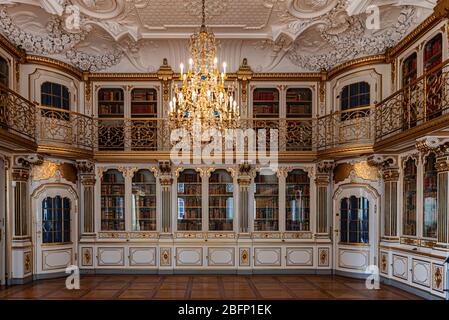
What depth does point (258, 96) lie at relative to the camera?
9.26 m

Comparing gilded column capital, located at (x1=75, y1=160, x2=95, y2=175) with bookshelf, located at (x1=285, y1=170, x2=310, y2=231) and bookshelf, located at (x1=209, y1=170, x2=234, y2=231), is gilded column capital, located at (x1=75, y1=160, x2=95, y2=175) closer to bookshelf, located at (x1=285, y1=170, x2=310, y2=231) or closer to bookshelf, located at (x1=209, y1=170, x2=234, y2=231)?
bookshelf, located at (x1=209, y1=170, x2=234, y2=231)

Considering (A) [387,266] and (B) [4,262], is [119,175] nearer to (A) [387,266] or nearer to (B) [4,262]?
(B) [4,262]

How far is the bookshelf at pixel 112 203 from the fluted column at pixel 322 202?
4.63 metres

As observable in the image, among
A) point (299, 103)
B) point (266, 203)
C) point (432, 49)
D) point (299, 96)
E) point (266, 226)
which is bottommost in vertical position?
point (266, 226)

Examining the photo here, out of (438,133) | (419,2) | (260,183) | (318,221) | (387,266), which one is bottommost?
(387,266)

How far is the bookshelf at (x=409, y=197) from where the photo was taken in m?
7.00

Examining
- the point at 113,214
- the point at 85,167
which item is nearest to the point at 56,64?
the point at 85,167

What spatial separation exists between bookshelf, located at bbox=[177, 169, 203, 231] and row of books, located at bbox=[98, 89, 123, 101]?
2508 millimetres

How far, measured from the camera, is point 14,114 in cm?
661

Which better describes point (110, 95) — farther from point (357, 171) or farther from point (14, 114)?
point (357, 171)

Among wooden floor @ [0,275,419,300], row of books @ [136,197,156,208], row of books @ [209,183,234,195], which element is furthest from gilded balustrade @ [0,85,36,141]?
row of books @ [209,183,234,195]

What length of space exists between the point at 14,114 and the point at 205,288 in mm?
4787

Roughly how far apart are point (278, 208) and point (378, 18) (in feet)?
15.0

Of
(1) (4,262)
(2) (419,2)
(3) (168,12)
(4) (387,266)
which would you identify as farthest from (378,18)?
(1) (4,262)
